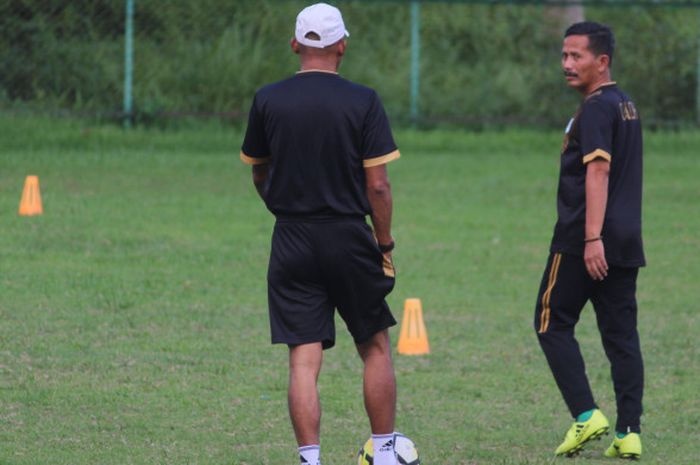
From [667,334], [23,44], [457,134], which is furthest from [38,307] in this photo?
[457,134]

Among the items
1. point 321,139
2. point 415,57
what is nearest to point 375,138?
point 321,139

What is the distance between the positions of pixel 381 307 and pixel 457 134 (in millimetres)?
14522

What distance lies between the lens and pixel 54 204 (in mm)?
14367

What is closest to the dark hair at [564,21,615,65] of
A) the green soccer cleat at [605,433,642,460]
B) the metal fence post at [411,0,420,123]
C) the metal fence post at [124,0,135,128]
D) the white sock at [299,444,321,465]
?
the green soccer cleat at [605,433,642,460]

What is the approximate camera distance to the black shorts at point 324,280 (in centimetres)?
587

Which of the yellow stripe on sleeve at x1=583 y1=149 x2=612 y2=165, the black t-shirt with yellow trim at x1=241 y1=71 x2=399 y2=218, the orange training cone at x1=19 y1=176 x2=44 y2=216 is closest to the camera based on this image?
the black t-shirt with yellow trim at x1=241 y1=71 x2=399 y2=218

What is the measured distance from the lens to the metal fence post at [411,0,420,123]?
2030 cm

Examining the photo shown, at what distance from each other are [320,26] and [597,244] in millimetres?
1647

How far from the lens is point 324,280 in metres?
5.95

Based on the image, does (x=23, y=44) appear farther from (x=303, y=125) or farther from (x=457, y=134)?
(x=303, y=125)

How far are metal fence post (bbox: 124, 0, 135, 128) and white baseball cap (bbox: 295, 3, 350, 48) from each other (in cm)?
1356

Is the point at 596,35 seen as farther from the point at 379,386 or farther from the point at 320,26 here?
the point at 379,386

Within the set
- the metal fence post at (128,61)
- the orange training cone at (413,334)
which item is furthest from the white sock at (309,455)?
the metal fence post at (128,61)

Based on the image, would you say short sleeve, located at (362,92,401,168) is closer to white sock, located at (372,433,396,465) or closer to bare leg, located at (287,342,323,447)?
bare leg, located at (287,342,323,447)
